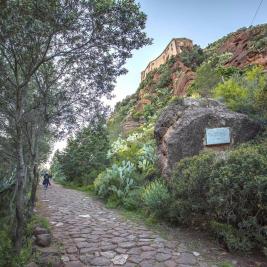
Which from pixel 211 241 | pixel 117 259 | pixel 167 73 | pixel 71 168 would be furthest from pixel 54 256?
pixel 167 73

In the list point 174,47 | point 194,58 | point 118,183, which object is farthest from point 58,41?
point 174,47

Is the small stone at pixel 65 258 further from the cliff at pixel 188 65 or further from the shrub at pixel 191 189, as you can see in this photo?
the cliff at pixel 188 65

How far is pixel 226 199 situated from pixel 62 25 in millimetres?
3669

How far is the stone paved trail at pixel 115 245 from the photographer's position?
168 inches

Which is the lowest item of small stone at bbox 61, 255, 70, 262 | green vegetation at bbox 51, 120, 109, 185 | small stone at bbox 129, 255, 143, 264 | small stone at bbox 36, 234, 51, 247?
small stone at bbox 61, 255, 70, 262

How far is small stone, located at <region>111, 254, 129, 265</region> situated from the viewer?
4246mm

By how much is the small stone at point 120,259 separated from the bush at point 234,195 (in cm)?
159

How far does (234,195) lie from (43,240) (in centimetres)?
329

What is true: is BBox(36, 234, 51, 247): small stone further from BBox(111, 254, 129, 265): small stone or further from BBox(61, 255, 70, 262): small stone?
BBox(111, 254, 129, 265): small stone

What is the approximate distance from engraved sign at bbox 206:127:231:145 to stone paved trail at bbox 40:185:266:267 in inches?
127

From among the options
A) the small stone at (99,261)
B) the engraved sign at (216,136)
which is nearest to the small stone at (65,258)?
the small stone at (99,261)

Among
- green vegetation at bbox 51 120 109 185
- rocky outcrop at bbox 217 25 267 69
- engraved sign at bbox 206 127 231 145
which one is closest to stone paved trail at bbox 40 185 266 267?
engraved sign at bbox 206 127 231 145

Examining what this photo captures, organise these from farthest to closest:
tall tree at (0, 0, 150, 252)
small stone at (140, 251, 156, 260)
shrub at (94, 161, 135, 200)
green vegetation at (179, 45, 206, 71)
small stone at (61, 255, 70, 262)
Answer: green vegetation at (179, 45, 206, 71), shrub at (94, 161, 135, 200), small stone at (140, 251, 156, 260), small stone at (61, 255, 70, 262), tall tree at (0, 0, 150, 252)

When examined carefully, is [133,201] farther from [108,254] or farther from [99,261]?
[99,261]
